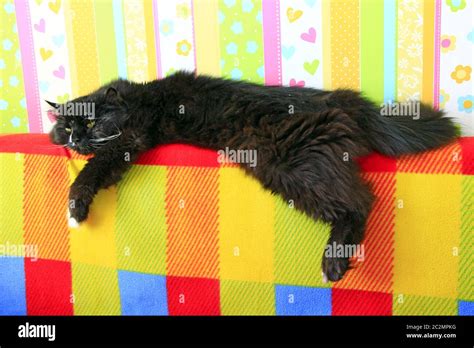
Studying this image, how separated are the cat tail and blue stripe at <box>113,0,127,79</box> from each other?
100 centimetres

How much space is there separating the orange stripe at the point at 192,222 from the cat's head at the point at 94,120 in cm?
29

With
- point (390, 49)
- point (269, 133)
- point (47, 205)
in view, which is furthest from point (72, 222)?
point (390, 49)

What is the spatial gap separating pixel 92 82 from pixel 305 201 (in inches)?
49.1

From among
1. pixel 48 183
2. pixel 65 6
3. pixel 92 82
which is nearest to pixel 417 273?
pixel 48 183

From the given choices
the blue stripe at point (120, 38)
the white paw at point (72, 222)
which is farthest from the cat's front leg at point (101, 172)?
the blue stripe at point (120, 38)

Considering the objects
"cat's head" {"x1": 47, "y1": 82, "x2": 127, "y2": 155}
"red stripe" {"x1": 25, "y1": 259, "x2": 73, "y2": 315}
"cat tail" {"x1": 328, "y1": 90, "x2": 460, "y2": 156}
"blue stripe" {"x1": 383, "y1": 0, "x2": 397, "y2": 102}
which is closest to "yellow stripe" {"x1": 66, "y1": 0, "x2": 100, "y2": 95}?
"cat's head" {"x1": 47, "y1": 82, "x2": 127, "y2": 155}

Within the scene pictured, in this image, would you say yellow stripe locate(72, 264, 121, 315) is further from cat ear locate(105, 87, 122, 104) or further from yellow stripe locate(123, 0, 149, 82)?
yellow stripe locate(123, 0, 149, 82)

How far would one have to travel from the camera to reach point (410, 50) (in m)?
1.78

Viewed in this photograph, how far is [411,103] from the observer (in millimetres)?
1678

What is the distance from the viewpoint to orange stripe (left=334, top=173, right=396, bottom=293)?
56.0 inches

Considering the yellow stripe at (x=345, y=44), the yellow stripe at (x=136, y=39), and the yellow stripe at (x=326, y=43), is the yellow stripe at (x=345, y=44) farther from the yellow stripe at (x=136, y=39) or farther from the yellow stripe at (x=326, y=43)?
the yellow stripe at (x=136, y=39)

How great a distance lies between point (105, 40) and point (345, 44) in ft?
3.53

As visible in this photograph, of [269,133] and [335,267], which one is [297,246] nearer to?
[335,267]

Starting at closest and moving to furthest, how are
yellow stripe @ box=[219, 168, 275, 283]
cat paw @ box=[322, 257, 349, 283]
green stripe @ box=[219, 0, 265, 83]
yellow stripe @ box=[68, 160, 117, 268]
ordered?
1. cat paw @ box=[322, 257, 349, 283]
2. yellow stripe @ box=[219, 168, 275, 283]
3. yellow stripe @ box=[68, 160, 117, 268]
4. green stripe @ box=[219, 0, 265, 83]
